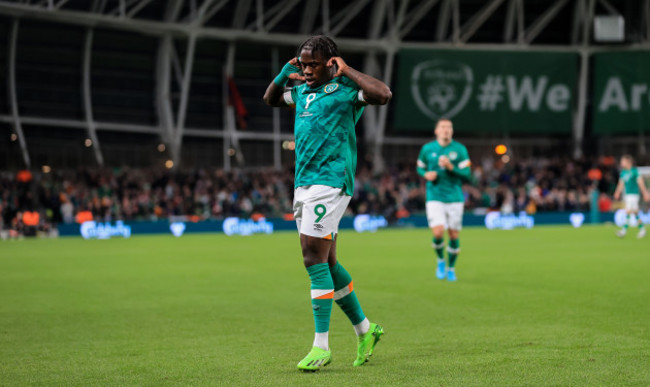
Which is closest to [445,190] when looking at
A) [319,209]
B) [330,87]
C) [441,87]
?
[330,87]

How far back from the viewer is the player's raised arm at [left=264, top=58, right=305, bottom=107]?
641cm

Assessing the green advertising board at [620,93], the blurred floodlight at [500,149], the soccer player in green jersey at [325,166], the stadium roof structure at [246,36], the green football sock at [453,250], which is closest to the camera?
the soccer player in green jersey at [325,166]

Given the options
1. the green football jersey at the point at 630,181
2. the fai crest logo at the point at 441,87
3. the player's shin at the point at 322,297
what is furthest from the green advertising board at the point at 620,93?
the player's shin at the point at 322,297

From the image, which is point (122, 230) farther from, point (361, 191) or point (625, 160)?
point (625, 160)

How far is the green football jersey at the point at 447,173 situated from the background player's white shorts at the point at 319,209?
732cm

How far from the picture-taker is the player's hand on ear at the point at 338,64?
239 inches

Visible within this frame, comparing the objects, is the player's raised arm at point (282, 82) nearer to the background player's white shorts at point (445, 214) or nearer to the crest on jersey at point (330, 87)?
the crest on jersey at point (330, 87)

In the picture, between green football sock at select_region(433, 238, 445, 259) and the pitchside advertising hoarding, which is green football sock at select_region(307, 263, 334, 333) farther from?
the pitchside advertising hoarding

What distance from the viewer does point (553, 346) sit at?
6.90m

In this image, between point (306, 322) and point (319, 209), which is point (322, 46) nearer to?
point (319, 209)

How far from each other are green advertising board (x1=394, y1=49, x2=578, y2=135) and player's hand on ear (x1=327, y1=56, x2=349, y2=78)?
38915 mm

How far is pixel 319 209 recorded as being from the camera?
243 inches

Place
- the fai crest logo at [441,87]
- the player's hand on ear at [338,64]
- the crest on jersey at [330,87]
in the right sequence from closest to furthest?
the player's hand on ear at [338,64] < the crest on jersey at [330,87] < the fai crest logo at [441,87]

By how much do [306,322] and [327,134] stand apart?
300 centimetres
